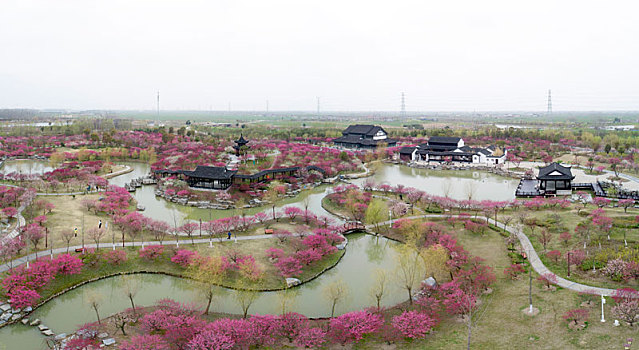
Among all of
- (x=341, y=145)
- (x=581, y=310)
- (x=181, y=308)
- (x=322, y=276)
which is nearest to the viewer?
(x=581, y=310)

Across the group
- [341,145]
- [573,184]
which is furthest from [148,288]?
[341,145]

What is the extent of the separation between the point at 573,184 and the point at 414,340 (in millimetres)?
33339

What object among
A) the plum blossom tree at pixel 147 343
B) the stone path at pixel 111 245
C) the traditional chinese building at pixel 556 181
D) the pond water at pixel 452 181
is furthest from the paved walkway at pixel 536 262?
the plum blossom tree at pixel 147 343

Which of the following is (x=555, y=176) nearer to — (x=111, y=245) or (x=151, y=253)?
(x=151, y=253)

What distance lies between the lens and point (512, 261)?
72.6 ft

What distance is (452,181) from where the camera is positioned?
47.6 metres

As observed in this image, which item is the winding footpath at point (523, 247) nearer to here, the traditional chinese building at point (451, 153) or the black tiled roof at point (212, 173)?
the black tiled roof at point (212, 173)

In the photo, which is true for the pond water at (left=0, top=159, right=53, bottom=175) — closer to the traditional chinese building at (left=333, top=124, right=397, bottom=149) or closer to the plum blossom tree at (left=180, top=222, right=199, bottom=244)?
the plum blossom tree at (left=180, top=222, right=199, bottom=244)

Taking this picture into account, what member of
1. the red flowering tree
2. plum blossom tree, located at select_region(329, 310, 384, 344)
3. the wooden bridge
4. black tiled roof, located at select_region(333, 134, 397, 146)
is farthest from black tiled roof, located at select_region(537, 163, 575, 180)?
black tiled roof, located at select_region(333, 134, 397, 146)

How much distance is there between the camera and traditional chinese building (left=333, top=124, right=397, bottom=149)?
71.6 metres

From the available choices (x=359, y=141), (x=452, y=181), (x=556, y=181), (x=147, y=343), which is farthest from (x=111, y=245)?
(x=359, y=141)

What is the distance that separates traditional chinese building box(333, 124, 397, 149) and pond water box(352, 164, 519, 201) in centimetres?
1179

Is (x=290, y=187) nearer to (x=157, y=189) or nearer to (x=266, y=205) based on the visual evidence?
(x=266, y=205)

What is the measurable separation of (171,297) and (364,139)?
190 feet
